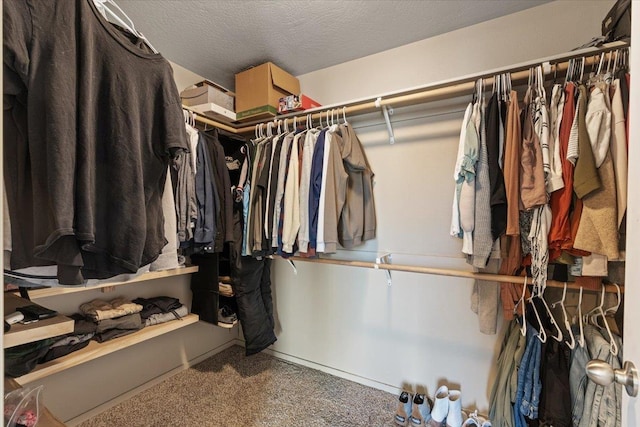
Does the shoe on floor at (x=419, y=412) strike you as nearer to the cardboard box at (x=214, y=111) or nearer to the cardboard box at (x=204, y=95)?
the cardboard box at (x=214, y=111)

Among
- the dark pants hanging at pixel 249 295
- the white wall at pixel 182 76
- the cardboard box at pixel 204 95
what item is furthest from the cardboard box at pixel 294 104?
the white wall at pixel 182 76

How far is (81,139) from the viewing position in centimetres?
68

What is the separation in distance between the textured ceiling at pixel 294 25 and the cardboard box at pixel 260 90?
129 millimetres

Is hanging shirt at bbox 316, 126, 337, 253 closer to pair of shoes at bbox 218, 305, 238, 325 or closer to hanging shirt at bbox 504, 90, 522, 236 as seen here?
hanging shirt at bbox 504, 90, 522, 236

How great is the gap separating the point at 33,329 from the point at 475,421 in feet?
6.37

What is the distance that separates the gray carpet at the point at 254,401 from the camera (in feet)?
5.04

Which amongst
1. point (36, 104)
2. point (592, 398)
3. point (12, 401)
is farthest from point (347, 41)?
point (12, 401)

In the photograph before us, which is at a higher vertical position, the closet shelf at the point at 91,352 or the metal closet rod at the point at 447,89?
the metal closet rod at the point at 447,89

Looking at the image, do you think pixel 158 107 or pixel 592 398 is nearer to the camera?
pixel 158 107

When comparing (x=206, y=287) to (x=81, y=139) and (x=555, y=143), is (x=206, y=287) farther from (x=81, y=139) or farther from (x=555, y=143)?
(x=555, y=143)

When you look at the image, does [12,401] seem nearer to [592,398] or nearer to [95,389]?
[95,389]

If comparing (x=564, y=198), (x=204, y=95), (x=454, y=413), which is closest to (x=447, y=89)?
(x=564, y=198)

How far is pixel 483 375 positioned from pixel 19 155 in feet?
6.94

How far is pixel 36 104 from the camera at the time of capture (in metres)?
0.63
